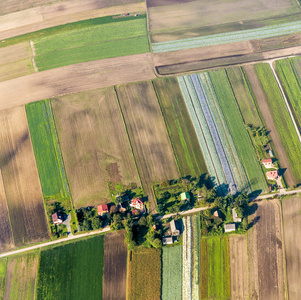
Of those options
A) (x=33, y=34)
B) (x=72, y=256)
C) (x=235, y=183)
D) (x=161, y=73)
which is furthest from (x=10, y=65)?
(x=235, y=183)

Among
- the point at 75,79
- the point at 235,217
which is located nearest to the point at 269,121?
the point at 235,217

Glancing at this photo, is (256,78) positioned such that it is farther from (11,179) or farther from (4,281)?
(4,281)

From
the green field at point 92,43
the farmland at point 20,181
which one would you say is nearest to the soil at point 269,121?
the green field at point 92,43

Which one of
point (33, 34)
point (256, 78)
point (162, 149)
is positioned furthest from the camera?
point (33, 34)

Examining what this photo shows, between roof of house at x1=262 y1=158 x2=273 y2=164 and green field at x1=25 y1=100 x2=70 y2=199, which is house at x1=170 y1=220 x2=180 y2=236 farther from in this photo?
roof of house at x1=262 y1=158 x2=273 y2=164

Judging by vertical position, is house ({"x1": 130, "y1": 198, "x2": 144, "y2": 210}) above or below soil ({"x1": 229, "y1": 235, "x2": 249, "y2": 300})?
above

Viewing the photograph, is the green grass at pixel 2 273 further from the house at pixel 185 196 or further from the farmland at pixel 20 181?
the house at pixel 185 196

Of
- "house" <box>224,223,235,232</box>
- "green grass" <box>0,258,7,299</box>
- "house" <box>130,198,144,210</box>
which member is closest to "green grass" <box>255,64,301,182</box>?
"house" <box>224,223,235,232</box>
